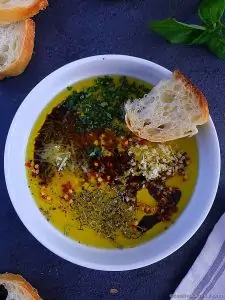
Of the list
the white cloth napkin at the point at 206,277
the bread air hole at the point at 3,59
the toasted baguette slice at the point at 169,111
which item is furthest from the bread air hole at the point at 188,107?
the bread air hole at the point at 3,59

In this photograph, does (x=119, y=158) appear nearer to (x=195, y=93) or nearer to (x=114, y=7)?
(x=195, y=93)

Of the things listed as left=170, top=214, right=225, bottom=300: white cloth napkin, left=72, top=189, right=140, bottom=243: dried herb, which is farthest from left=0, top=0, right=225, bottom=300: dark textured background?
left=72, top=189, right=140, bottom=243: dried herb

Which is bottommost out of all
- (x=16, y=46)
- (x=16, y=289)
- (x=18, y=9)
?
(x=16, y=289)

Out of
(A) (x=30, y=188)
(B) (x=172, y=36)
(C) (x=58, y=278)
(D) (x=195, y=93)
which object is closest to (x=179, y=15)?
(B) (x=172, y=36)

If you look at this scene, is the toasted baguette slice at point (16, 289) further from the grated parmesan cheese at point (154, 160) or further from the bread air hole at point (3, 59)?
the bread air hole at point (3, 59)

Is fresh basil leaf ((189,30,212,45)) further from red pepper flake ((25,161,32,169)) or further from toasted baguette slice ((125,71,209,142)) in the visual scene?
red pepper flake ((25,161,32,169))

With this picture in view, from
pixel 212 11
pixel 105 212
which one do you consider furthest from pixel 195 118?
pixel 105 212

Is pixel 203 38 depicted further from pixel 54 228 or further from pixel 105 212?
pixel 54 228
